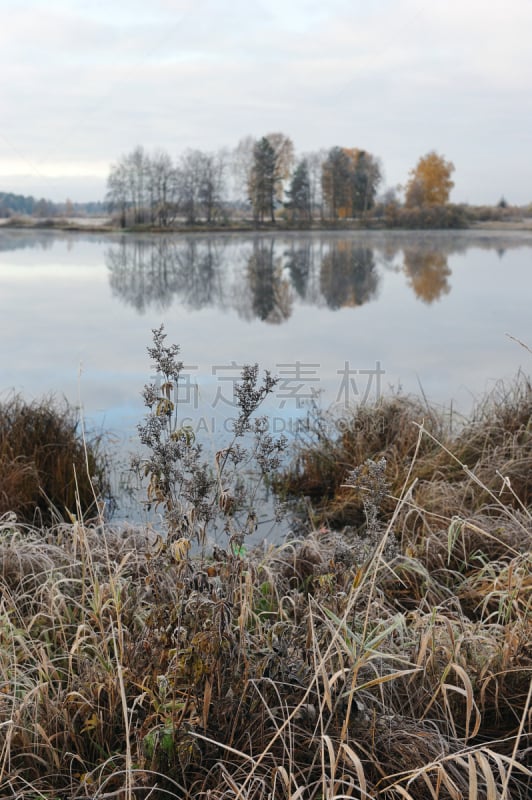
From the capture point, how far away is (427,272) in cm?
2070

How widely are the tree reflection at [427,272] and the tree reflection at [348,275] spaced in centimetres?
97

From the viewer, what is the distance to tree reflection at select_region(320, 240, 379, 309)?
607 inches

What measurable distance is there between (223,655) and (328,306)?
12476 millimetres

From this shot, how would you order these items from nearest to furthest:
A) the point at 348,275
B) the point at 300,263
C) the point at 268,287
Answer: the point at 268,287
the point at 348,275
the point at 300,263

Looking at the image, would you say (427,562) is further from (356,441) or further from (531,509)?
(356,441)

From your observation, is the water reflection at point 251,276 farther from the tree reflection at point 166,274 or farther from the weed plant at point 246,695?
the weed plant at point 246,695

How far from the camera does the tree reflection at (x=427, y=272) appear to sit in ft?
54.2

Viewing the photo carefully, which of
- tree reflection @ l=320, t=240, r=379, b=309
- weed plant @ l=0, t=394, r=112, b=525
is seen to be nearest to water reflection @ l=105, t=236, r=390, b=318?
tree reflection @ l=320, t=240, r=379, b=309

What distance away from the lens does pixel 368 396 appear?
5.63m

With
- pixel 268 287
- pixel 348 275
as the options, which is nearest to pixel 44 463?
pixel 268 287

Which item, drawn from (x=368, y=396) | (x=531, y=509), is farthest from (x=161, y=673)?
(x=368, y=396)

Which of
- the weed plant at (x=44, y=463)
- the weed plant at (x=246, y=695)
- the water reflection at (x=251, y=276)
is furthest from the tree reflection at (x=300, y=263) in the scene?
the weed plant at (x=246, y=695)

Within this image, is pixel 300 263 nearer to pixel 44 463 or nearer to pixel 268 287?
pixel 268 287

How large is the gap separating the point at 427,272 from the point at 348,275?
2.37m
